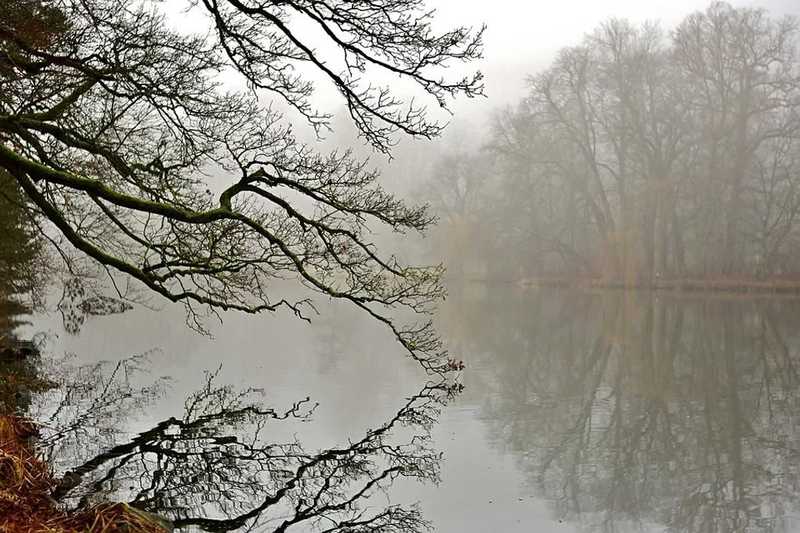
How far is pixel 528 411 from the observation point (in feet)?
35.0

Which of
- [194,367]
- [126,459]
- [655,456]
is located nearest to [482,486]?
[655,456]

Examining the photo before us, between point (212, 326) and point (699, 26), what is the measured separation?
24.2 meters

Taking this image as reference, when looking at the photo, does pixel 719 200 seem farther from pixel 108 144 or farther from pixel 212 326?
pixel 108 144

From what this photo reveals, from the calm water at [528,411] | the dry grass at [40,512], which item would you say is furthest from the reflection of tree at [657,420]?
the dry grass at [40,512]

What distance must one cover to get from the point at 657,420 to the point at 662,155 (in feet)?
86.3

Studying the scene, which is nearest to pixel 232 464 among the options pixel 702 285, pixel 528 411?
pixel 528 411

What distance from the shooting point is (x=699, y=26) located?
32.0 m

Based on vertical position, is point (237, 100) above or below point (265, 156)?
above

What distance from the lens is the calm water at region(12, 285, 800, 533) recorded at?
672 centimetres

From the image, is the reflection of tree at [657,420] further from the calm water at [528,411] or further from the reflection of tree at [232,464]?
the reflection of tree at [232,464]

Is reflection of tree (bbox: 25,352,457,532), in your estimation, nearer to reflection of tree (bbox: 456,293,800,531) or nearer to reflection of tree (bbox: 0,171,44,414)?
reflection of tree (bbox: 0,171,44,414)

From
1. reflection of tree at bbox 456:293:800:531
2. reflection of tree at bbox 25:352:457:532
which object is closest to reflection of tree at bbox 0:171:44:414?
reflection of tree at bbox 25:352:457:532

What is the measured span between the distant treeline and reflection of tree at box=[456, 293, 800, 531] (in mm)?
12351

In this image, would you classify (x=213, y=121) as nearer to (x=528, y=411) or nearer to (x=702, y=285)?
(x=528, y=411)
